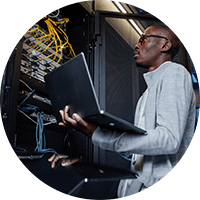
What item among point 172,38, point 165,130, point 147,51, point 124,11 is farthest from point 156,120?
point 124,11

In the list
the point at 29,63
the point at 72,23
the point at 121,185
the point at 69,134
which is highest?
the point at 72,23

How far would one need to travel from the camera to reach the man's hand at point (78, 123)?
112cm

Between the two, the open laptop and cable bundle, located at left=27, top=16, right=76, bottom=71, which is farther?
cable bundle, located at left=27, top=16, right=76, bottom=71

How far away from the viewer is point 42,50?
1385mm

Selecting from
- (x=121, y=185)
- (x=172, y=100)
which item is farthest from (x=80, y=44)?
(x=121, y=185)

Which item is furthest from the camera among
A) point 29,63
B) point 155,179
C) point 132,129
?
point 29,63

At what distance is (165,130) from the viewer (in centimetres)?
100

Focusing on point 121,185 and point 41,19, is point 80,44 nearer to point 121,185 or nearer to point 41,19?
point 41,19

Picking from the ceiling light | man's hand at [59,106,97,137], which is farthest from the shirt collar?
man's hand at [59,106,97,137]

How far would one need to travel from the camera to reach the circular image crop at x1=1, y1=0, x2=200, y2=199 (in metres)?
1.07

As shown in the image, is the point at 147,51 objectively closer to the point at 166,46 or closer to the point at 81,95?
the point at 166,46

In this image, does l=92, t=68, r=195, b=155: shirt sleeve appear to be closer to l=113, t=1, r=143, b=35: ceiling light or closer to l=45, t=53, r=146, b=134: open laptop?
l=45, t=53, r=146, b=134: open laptop

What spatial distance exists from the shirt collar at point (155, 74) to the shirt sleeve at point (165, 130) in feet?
0.24

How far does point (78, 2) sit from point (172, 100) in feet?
3.00
